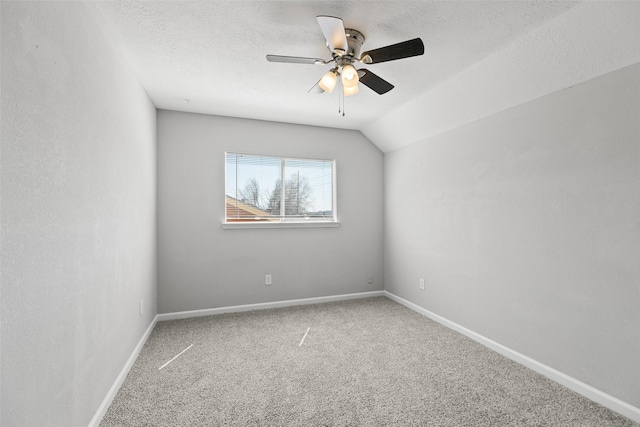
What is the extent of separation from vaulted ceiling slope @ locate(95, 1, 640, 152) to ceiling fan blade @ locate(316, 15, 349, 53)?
0.19 metres

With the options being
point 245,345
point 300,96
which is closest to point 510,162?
point 300,96

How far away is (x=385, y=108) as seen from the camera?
340 cm

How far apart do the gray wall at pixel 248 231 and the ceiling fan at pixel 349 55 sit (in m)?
1.75

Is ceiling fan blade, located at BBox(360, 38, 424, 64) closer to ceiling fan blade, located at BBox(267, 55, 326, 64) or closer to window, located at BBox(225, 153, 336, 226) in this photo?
ceiling fan blade, located at BBox(267, 55, 326, 64)

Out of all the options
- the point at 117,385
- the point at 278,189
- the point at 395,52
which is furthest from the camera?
the point at 278,189

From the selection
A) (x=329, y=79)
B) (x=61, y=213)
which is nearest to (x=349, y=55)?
(x=329, y=79)

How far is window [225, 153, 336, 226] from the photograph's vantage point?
379 centimetres

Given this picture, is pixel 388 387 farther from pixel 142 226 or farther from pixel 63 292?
pixel 142 226

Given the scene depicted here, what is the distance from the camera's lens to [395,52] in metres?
1.82

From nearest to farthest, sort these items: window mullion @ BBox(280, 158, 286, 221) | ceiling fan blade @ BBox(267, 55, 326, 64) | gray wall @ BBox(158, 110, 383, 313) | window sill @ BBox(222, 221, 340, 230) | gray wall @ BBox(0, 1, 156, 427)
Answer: gray wall @ BBox(0, 1, 156, 427)
ceiling fan blade @ BBox(267, 55, 326, 64)
gray wall @ BBox(158, 110, 383, 313)
window sill @ BBox(222, 221, 340, 230)
window mullion @ BBox(280, 158, 286, 221)

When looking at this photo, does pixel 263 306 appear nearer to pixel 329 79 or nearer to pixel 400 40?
pixel 329 79

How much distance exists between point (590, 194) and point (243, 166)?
3322 millimetres

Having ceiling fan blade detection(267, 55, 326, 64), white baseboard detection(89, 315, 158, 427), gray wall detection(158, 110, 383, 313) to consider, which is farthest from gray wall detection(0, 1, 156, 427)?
gray wall detection(158, 110, 383, 313)

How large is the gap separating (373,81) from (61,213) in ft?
6.56
